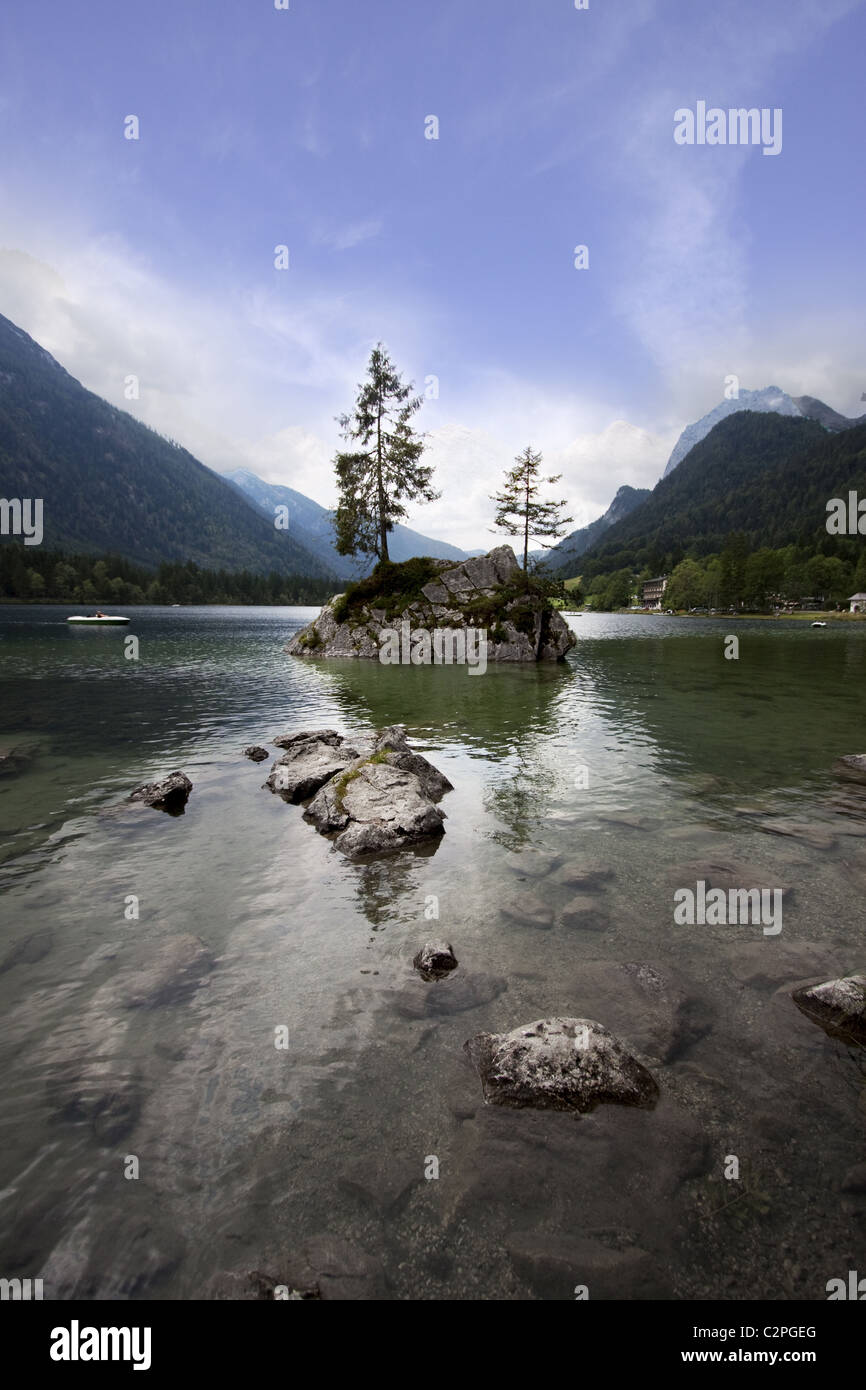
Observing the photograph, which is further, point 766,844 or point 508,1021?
point 766,844

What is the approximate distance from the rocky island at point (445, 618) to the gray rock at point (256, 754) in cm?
2993

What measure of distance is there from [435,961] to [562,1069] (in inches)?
99.3

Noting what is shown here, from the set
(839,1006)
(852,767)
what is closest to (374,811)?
(839,1006)

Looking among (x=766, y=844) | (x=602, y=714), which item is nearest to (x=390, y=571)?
(x=602, y=714)

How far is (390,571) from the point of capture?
186ft

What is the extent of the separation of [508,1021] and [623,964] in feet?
7.23

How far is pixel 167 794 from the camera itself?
591 inches

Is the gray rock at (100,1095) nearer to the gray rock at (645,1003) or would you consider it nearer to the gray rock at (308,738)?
the gray rock at (645,1003)

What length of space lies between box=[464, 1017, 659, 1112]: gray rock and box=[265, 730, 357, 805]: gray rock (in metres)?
10.2

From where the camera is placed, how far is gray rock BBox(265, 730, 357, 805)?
1595 centimetres

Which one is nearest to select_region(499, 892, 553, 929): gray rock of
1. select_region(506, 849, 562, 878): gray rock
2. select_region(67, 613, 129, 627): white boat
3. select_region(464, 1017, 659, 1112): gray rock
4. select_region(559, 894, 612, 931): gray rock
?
select_region(559, 894, 612, 931): gray rock

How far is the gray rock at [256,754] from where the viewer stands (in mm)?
19453

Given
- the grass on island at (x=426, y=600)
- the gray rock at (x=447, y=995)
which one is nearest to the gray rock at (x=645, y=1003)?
the gray rock at (x=447, y=995)
